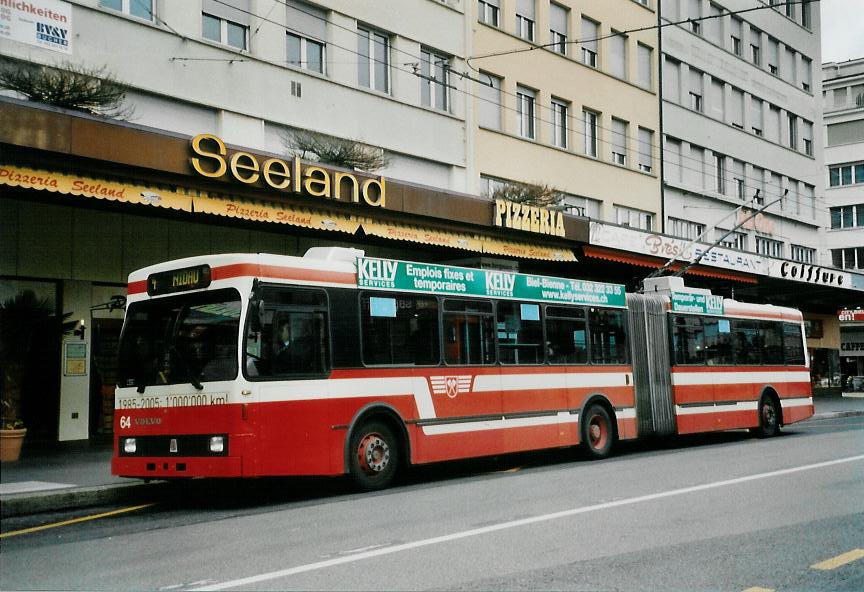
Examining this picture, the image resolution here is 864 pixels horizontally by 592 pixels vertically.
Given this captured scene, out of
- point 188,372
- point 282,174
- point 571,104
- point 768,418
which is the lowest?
point 768,418

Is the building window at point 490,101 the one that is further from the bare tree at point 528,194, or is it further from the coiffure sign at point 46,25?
the coiffure sign at point 46,25

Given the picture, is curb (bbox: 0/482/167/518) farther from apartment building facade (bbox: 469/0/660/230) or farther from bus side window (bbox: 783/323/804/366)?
apartment building facade (bbox: 469/0/660/230)

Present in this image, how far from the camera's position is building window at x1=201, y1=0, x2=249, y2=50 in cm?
1972

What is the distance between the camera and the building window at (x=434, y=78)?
25.2m

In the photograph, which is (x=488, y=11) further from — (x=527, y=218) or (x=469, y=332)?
(x=469, y=332)

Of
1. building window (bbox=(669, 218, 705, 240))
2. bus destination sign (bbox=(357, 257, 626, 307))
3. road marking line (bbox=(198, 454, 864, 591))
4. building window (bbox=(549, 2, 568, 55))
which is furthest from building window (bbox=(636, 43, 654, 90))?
road marking line (bbox=(198, 454, 864, 591))

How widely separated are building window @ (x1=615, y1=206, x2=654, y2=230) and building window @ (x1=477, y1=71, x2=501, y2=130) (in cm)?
725

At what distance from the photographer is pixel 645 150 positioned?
35.2 metres

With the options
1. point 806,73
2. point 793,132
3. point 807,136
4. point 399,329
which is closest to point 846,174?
point 807,136

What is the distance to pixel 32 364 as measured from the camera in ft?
52.7

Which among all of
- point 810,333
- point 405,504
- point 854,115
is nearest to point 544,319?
point 405,504

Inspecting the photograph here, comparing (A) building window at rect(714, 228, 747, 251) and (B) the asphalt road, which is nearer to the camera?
(B) the asphalt road

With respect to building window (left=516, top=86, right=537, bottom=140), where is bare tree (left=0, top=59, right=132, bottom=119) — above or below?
below

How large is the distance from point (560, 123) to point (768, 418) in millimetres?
13672
